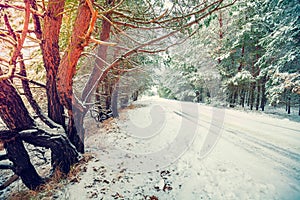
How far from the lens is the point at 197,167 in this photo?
342 cm

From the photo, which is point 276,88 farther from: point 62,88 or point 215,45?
point 62,88

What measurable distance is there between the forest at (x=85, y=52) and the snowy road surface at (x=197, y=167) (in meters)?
0.93

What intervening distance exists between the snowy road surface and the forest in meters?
0.93

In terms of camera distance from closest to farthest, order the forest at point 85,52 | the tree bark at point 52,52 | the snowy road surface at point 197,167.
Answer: the snowy road surface at point 197,167
the forest at point 85,52
the tree bark at point 52,52

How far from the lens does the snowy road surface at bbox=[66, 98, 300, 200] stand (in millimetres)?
2750

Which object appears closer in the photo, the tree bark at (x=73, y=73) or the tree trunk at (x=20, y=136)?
the tree trunk at (x=20, y=136)

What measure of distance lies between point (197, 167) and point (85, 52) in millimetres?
3389

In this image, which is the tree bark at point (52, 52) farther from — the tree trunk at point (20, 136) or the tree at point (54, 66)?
the tree trunk at point (20, 136)

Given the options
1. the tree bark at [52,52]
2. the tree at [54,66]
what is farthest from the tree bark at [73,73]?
the tree bark at [52,52]

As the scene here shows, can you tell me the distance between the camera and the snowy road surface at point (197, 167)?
9.02ft

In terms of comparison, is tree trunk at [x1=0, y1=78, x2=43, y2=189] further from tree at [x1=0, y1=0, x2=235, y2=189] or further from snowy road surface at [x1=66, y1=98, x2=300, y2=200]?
snowy road surface at [x1=66, y1=98, x2=300, y2=200]

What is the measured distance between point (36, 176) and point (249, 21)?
13.3m

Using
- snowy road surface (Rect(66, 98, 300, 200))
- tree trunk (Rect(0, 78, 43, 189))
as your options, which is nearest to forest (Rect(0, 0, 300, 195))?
tree trunk (Rect(0, 78, 43, 189))

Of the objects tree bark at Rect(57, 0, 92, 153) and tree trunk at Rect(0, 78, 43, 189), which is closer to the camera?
tree trunk at Rect(0, 78, 43, 189)
